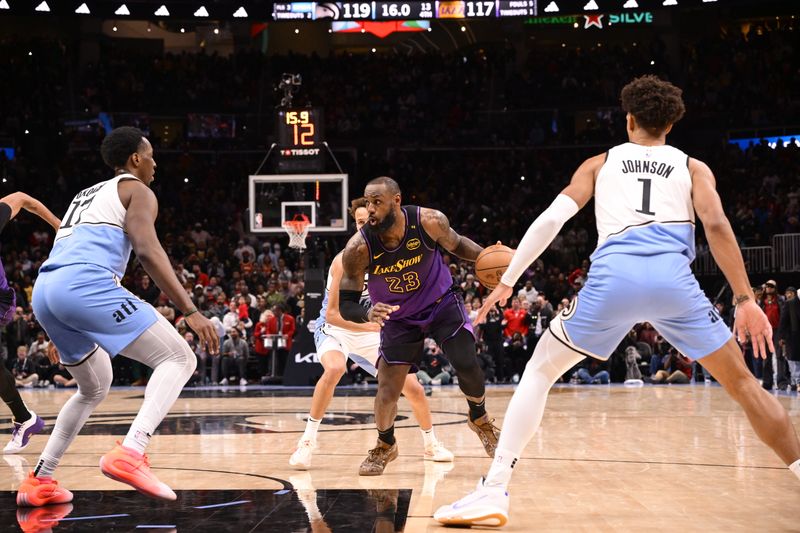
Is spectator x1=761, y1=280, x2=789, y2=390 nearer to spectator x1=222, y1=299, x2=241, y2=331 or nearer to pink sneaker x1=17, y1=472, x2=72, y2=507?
spectator x1=222, y1=299, x2=241, y2=331

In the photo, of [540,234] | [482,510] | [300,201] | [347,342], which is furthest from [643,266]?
[300,201]

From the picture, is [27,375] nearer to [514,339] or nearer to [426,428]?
[514,339]

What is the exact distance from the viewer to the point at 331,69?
28.6m

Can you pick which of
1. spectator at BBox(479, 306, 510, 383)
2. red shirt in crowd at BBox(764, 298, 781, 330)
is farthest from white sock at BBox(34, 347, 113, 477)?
red shirt in crowd at BBox(764, 298, 781, 330)

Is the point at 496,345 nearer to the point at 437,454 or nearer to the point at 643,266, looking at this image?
the point at 437,454

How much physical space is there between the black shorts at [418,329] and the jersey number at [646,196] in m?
2.16

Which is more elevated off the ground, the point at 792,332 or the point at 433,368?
the point at 792,332

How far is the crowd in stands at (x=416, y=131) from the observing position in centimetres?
2169

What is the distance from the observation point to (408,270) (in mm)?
5859

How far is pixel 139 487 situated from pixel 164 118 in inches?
958

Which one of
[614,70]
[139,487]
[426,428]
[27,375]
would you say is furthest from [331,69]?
[139,487]

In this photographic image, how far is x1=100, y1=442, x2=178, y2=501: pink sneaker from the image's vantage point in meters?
4.25

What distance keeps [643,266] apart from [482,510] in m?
1.27

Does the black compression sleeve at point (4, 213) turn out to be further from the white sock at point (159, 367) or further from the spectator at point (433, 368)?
the spectator at point (433, 368)
